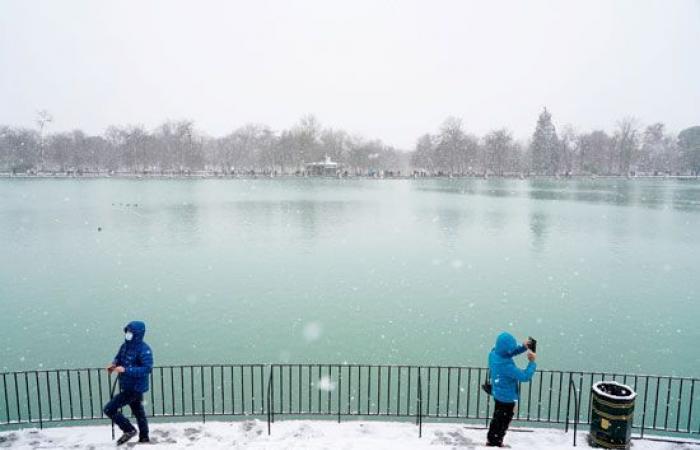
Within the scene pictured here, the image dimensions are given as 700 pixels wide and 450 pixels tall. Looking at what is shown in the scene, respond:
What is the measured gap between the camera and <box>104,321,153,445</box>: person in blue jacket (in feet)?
24.2

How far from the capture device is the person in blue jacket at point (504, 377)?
7246 mm

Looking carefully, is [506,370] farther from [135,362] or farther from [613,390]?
[135,362]

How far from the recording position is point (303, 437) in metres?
8.19

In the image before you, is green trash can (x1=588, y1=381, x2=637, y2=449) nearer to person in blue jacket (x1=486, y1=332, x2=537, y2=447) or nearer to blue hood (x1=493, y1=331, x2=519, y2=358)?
person in blue jacket (x1=486, y1=332, x2=537, y2=447)

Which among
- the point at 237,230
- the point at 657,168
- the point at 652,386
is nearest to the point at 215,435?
the point at 652,386

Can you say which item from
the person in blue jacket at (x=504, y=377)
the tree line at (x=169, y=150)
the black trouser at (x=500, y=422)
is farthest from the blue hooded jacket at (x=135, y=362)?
the tree line at (x=169, y=150)

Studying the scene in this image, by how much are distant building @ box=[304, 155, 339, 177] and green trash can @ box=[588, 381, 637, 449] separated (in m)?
108

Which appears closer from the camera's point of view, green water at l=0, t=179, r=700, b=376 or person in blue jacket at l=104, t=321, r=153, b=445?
person in blue jacket at l=104, t=321, r=153, b=445

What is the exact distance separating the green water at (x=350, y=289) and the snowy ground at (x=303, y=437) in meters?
3.92

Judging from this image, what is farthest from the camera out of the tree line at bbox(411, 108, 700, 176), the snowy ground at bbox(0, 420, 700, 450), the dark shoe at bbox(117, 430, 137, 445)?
the tree line at bbox(411, 108, 700, 176)

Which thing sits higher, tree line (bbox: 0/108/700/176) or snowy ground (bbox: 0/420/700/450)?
tree line (bbox: 0/108/700/176)

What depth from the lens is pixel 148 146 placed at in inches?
4577

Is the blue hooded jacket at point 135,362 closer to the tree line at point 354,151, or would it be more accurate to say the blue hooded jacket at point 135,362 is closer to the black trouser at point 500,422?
the black trouser at point 500,422

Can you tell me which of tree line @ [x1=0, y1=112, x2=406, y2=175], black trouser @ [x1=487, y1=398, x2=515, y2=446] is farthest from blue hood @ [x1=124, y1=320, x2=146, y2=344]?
tree line @ [x1=0, y1=112, x2=406, y2=175]
